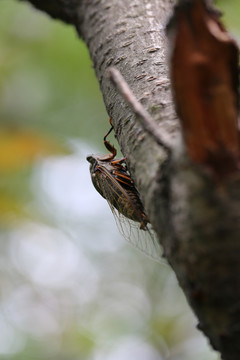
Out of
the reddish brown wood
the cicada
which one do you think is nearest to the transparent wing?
the cicada

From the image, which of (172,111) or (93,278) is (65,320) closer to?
(93,278)

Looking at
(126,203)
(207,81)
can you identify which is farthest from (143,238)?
(207,81)

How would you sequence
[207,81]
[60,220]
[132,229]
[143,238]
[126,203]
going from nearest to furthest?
[207,81], [126,203], [143,238], [132,229], [60,220]

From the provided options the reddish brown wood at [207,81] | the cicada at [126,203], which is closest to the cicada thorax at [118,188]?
the cicada at [126,203]

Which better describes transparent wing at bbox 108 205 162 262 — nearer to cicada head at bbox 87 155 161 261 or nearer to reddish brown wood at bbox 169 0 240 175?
cicada head at bbox 87 155 161 261

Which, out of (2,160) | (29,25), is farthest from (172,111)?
(29,25)

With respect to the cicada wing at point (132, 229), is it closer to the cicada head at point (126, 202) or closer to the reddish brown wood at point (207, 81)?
the cicada head at point (126, 202)

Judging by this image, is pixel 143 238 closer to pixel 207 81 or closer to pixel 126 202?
pixel 126 202

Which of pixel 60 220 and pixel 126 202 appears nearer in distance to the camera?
pixel 126 202
